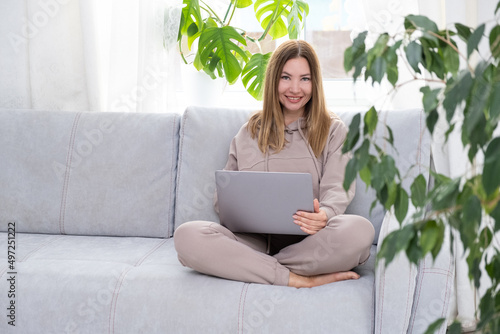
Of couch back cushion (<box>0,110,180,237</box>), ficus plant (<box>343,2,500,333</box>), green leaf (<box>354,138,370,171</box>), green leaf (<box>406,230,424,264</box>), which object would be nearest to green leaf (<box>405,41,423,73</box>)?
ficus plant (<box>343,2,500,333</box>)

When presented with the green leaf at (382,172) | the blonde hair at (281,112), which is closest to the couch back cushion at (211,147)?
the blonde hair at (281,112)

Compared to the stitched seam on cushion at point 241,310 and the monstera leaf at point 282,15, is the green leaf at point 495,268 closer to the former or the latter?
the stitched seam on cushion at point 241,310

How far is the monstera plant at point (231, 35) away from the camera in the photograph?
241cm

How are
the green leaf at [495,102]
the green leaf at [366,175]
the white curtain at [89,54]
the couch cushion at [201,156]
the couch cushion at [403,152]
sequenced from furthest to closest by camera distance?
the white curtain at [89,54], the couch cushion at [201,156], the couch cushion at [403,152], the green leaf at [366,175], the green leaf at [495,102]

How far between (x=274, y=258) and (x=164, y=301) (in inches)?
13.6

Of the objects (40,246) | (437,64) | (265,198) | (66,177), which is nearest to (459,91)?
(437,64)

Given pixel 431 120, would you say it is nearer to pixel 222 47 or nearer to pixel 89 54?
pixel 222 47

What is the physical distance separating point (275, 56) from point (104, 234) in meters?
0.93

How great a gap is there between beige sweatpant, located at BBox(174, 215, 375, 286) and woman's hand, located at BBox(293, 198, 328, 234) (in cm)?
3

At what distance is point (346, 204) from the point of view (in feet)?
6.13

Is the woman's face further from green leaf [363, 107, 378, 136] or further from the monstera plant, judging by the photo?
green leaf [363, 107, 378, 136]

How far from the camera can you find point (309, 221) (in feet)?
5.51

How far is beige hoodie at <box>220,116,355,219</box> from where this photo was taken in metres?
1.95

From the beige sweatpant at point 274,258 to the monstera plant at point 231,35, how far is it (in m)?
0.95
